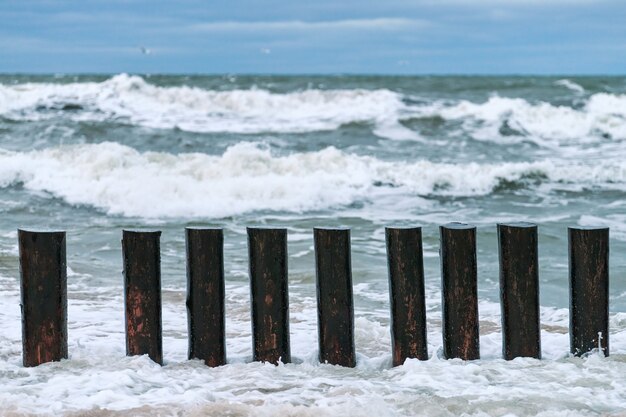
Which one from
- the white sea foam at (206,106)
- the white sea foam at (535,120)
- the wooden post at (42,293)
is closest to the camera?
the wooden post at (42,293)

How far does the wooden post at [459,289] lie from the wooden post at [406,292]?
125mm

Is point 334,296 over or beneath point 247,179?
beneath

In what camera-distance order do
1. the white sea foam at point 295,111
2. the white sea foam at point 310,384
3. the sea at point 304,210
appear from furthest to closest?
the white sea foam at point 295,111 < the sea at point 304,210 < the white sea foam at point 310,384

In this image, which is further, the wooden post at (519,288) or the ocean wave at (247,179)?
the ocean wave at (247,179)

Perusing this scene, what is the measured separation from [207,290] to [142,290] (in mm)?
342

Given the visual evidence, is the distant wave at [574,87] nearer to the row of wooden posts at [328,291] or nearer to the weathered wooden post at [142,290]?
the row of wooden posts at [328,291]

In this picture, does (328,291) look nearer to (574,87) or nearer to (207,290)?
(207,290)

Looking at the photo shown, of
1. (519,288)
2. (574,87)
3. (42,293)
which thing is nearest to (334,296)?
(519,288)

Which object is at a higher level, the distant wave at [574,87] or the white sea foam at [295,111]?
the distant wave at [574,87]

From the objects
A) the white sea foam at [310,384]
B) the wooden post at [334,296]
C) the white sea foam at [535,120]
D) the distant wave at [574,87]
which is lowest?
the white sea foam at [310,384]

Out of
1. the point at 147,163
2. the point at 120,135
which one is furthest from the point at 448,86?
the point at 147,163

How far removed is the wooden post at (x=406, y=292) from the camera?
457 cm

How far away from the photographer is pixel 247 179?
14.5 m

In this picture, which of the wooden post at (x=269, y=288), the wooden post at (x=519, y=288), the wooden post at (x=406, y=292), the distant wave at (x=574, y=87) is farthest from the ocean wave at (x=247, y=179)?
the distant wave at (x=574, y=87)
